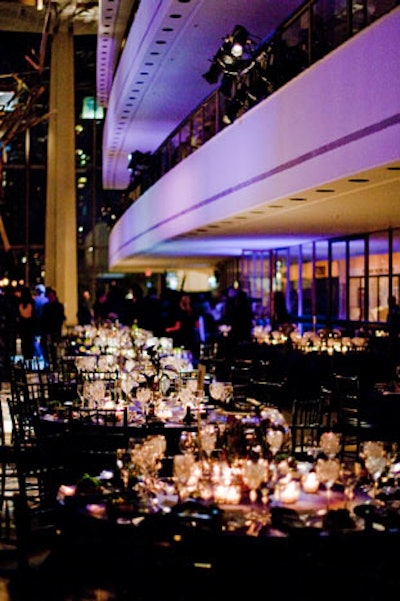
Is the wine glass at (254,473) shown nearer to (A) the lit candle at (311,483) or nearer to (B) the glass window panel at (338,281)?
(A) the lit candle at (311,483)

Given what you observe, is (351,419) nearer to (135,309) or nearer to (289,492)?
(289,492)

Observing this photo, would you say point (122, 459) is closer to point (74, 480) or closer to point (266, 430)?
point (266, 430)

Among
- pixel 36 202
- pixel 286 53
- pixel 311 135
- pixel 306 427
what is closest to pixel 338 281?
pixel 286 53

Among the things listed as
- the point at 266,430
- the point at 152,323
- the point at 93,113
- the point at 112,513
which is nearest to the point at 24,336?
the point at 152,323

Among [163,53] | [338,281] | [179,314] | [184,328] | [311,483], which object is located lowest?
[311,483]

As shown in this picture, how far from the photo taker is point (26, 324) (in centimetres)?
2064

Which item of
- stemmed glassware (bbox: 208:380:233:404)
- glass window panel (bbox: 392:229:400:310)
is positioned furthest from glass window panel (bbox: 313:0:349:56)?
glass window panel (bbox: 392:229:400:310)

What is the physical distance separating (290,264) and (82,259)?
1731 centimetres

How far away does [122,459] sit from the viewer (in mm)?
5324

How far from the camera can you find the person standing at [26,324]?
2056cm

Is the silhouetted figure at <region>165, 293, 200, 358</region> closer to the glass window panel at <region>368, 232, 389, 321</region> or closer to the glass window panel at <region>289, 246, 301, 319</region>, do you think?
the glass window panel at <region>368, 232, 389, 321</region>

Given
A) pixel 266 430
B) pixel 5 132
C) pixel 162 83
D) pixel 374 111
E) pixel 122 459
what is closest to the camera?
pixel 122 459

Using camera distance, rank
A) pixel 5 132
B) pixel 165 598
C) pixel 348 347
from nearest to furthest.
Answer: pixel 165 598, pixel 5 132, pixel 348 347

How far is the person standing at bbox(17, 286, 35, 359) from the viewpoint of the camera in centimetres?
2056
